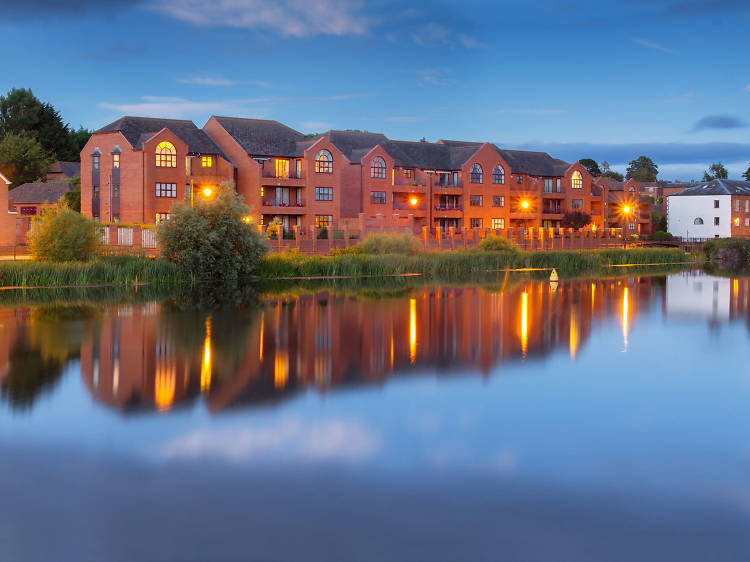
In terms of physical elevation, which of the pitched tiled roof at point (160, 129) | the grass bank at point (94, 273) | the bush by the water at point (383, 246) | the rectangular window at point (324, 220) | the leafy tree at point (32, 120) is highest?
the leafy tree at point (32, 120)

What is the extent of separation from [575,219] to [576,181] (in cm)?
589

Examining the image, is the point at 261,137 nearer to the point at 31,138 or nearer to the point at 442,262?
the point at 442,262

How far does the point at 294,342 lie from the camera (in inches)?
797

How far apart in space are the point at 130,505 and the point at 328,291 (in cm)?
2702

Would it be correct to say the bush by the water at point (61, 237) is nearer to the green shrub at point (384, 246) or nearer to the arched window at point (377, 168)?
the green shrub at point (384, 246)

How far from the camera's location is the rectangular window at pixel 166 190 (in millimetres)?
60434

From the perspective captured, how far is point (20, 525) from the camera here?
26.5ft

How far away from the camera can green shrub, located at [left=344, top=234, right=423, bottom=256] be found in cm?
4888

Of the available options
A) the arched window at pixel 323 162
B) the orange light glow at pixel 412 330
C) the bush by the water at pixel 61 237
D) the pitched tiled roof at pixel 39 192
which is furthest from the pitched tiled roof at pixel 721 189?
the bush by the water at pixel 61 237

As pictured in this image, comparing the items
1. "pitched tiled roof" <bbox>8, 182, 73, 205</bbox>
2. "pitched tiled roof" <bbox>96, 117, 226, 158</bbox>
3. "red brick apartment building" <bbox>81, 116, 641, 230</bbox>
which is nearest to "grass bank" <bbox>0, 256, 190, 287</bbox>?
"red brick apartment building" <bbox>81, 116, 641, 230</bbox>

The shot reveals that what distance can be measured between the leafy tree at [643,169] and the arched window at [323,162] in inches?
4371

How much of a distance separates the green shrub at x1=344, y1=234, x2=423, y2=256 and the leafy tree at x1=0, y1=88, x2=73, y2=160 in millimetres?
66470

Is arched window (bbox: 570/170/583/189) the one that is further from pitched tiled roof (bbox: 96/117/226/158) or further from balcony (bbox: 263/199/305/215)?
pitched tiled roof (bbox: 96/117/226/158)

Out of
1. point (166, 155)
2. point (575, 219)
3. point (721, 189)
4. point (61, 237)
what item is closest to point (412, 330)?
point (61, 237)
